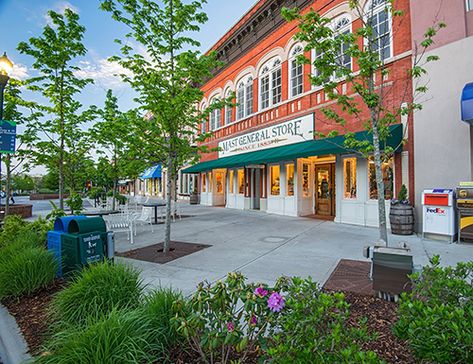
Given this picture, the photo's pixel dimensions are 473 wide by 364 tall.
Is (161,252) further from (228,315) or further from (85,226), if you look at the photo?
(228,315)

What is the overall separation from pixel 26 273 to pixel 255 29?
16757 millimetres

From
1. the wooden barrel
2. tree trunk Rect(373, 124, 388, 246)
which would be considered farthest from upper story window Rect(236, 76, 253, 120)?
tree trunk Rect(373, 124, 388, 246)

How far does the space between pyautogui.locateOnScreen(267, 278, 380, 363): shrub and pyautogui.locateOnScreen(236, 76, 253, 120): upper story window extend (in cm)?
1582

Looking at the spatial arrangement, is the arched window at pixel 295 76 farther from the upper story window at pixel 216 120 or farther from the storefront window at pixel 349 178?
the upper story window at pixel 216 120

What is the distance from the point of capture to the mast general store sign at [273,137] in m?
12.2

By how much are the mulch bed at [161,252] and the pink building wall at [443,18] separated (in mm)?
9158

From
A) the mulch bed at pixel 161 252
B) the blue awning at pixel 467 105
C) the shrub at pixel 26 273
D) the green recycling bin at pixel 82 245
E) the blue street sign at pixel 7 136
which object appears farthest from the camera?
the blue awning at pixel 467 105

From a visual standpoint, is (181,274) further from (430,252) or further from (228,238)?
A: (430,252)

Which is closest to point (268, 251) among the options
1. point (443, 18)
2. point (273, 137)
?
point (273, 137)

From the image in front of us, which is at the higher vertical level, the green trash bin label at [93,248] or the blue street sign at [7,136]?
the blue street sign at [7,136]

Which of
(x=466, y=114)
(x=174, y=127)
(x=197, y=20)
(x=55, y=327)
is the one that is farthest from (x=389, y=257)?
(x=197, y=20)

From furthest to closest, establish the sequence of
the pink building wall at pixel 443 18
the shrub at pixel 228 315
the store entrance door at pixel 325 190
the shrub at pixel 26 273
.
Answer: the store entrance door at pixel 325 190 < the pink building wall at pixel 443 18 < the shrub at pixel 26 273 < the shrub at pixel 228 315

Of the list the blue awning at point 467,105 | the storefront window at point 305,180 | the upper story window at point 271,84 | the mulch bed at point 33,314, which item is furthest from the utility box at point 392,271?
the upper story window at point 271,84

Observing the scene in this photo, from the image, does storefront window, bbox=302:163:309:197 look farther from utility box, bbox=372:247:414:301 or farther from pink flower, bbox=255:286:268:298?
pink flower, bbox=255:286:268:298
